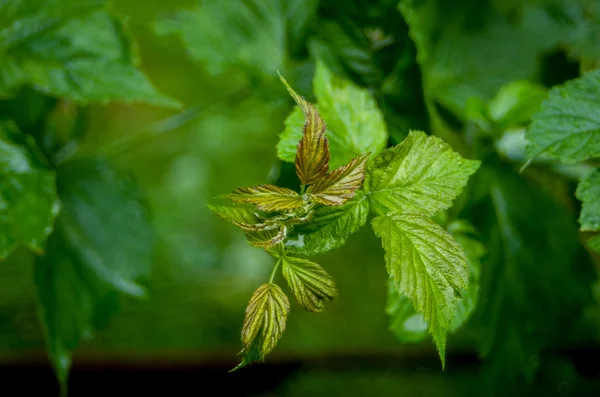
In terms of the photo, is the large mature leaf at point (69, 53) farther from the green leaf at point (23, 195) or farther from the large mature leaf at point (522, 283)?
the large mature leaf at point (522, 283)

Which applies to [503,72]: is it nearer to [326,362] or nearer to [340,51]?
[340,51]

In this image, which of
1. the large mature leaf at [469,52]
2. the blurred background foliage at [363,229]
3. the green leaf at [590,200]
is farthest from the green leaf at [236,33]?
the green leaf at [590,200]

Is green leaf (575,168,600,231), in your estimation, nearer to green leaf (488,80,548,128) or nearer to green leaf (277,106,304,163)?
green leaf (488,80,548,128)

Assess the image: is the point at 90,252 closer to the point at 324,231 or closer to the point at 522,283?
the point at 324,231

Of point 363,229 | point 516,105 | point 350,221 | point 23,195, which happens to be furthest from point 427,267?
point 363,229

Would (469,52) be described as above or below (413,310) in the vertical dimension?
above
